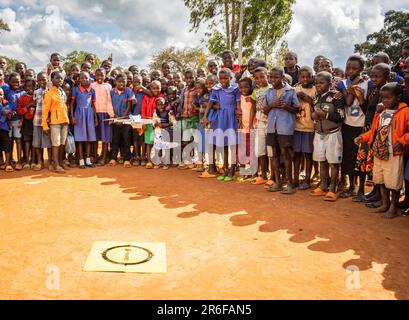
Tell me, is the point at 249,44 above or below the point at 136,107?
above

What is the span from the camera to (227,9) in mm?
20531

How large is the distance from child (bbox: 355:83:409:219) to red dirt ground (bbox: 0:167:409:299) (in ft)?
1.24

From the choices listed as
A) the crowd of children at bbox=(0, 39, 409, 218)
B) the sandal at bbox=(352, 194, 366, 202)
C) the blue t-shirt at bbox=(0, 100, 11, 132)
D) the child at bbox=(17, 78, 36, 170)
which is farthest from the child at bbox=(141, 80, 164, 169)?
the sandal at bbox=(352, 194, 366, 202)

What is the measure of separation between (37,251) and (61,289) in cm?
79

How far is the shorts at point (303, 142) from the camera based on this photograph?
5.57 metres

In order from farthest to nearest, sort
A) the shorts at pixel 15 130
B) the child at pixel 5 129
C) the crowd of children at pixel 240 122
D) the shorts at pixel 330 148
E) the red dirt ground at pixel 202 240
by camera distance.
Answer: the shorts at pixel 15 130
the child at pixel 5 129
the shorts at pixel 330 148
the crowd of children at pixel 240 122
the red dirt ground at pixel 202 240

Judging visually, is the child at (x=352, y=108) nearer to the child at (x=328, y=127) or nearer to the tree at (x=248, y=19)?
the child at (x=328, y=127)

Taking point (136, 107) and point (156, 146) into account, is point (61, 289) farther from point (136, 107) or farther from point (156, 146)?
point (136, 107)

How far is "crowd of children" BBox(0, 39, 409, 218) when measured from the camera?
15.8ft

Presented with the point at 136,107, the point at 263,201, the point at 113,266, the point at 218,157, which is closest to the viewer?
the point at 113,266

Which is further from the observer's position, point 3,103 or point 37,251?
point 3,103

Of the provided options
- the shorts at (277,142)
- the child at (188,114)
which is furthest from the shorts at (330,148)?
the child at (188,114)

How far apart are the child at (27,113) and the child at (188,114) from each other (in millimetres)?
2647
